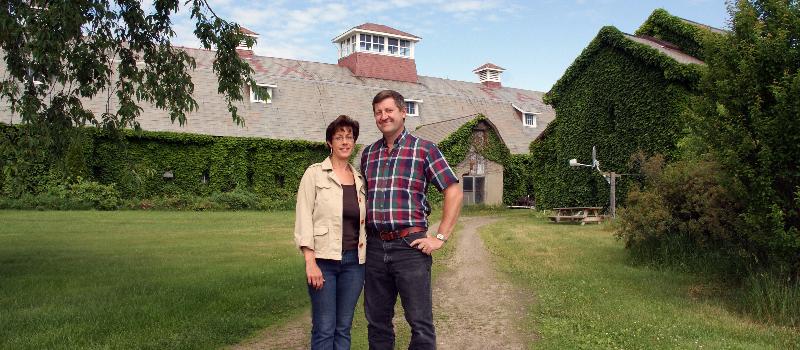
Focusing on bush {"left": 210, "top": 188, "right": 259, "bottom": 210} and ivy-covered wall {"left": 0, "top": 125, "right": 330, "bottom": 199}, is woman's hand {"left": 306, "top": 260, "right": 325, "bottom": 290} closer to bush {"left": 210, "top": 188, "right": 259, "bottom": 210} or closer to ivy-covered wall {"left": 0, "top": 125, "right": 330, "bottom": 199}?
ivy-covered wall {"left": 0, "top": 125, "right": 330, "bottom": 199}

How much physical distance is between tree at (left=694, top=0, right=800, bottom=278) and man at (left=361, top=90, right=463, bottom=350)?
4.51 metres

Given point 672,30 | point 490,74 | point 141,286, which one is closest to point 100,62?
point 141,286

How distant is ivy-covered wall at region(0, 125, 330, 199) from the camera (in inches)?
1128

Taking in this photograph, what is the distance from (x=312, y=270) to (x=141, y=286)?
6023mm

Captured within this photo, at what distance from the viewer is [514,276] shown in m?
10.7

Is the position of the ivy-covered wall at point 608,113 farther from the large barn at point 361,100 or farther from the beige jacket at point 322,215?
the beige jacket at point 322,215

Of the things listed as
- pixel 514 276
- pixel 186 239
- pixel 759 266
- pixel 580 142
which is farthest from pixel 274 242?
pixel 580 142

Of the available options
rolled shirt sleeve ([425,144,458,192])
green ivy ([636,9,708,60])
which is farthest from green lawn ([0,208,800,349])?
green ivy ([636,9,708,60])

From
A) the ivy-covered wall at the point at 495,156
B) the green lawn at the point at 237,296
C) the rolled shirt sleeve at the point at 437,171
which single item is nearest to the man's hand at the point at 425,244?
the rolled shirt sleeve at the point at 437,171

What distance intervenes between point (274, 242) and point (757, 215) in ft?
38.2

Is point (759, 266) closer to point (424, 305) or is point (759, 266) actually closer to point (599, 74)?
point (424, 305)

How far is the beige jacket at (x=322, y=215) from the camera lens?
4.39 m

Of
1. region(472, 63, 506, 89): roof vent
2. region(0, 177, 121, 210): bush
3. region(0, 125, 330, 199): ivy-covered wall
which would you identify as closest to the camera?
region(0, 177, 121, 210): bush

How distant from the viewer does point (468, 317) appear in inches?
298
